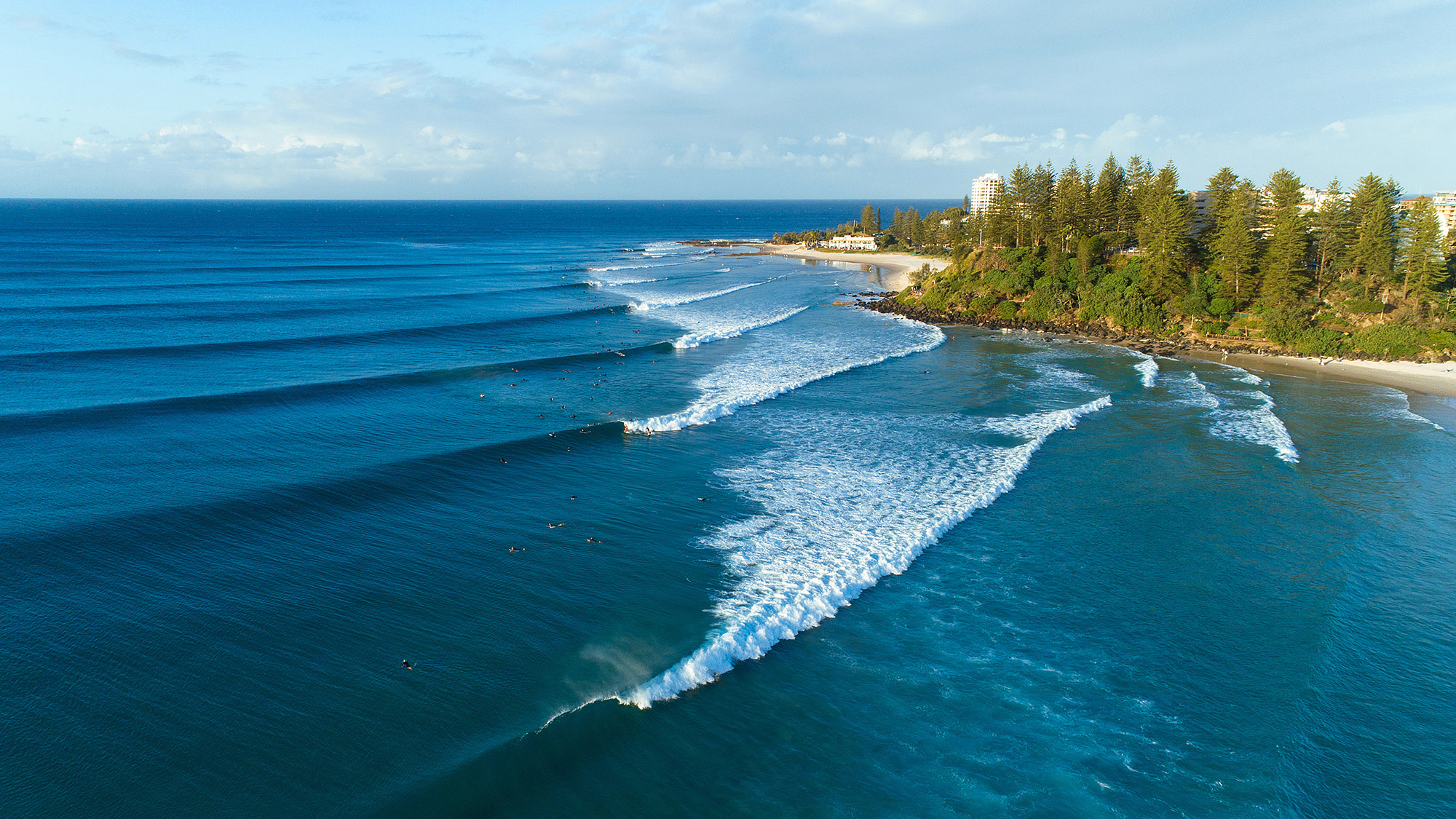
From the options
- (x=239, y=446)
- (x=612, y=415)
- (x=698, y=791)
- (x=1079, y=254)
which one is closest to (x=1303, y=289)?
(x=1079, y=254)

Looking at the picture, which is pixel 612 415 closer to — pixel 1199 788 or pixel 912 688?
pixel 912 688

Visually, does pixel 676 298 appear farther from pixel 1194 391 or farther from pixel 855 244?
pixel 855 244

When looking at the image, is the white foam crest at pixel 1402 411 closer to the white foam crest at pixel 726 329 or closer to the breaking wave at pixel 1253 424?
the breaking wave at pixel 1253 424

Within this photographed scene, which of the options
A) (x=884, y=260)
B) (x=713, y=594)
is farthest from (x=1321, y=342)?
(x=884, y=260)

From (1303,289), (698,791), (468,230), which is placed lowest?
(698,791)

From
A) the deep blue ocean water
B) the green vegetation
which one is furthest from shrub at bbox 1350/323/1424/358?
the deep blue ocean water

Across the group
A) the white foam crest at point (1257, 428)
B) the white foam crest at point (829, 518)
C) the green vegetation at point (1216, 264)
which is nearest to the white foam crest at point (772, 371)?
the white foam crest at point (829, 518)
